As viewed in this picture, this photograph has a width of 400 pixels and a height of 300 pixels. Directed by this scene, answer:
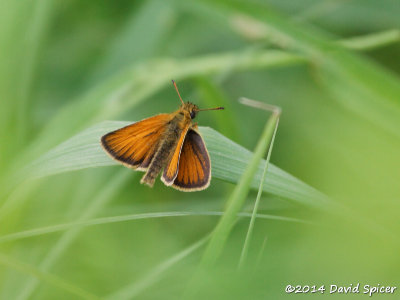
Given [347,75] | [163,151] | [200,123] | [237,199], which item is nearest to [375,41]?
[347,75]

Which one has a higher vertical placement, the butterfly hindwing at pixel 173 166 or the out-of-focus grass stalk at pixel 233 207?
the butterfly hindwing at pixel 173 166

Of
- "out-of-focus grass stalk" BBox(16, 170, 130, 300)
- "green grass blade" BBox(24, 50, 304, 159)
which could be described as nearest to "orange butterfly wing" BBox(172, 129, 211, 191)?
"out-of-focus grass stalk" BBox(16, 170, 130, 300)

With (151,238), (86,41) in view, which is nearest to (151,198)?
(151,238)

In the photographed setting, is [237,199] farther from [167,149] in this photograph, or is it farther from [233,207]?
[167,149]

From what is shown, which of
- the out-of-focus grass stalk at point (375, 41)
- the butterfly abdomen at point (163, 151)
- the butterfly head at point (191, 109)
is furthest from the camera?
the out-of-focus grass stalk at point (375, 41)

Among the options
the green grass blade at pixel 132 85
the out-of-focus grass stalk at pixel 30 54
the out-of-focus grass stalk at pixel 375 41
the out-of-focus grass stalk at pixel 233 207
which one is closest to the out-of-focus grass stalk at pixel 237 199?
the out-of-focus grass stalk at pixel 233 207

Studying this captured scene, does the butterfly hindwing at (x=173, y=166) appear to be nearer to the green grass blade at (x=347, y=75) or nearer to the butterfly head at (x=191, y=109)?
the butterfly head at (x=191, y=109)
